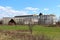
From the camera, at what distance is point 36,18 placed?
89.0 metres

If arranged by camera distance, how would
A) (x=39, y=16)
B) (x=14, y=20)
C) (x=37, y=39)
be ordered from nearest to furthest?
(x=37, y=39)
(x=14, y=20)
(x=39, y=16)

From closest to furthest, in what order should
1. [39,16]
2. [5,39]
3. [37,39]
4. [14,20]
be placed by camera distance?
[37,39] → [5,39] → [14,20] → [39,16]

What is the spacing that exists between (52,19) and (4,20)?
70.3ft

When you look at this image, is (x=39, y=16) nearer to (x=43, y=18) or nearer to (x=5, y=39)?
(x=43, y=18)

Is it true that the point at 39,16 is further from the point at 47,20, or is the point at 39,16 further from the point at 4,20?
the point at 4,20

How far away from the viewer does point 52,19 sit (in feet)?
287

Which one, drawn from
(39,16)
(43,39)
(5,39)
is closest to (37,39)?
(43,39)

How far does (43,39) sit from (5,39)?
3.58 meters

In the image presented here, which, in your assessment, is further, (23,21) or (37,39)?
(23,21)

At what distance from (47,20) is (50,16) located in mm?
2374

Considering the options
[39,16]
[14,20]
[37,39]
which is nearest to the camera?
[37,39]

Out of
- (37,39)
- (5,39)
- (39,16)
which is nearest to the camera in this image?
(37,39)

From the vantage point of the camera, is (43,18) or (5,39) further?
(43,18)

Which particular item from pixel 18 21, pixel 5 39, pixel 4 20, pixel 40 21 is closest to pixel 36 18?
pixel 40 21
